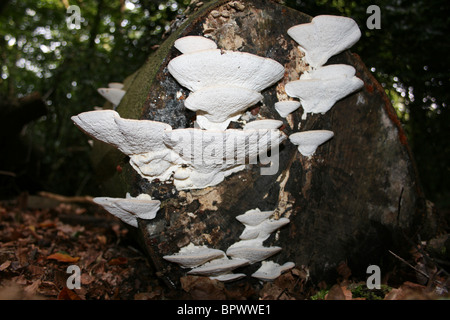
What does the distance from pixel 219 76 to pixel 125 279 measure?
2375mm

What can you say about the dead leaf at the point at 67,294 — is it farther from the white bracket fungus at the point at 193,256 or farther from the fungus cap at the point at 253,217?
the fungus cap at the point at 253,217

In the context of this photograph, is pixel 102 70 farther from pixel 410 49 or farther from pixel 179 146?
pixel 410 49

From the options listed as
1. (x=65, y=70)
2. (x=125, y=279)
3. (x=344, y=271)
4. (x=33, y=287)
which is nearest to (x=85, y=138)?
(x=65, y=70)

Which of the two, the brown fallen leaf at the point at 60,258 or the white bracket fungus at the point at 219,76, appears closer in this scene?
the white bracket fungus at the point at 219,76

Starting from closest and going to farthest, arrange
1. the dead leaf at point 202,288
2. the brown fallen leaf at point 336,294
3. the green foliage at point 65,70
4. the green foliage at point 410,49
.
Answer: the brown fallen leaf at point 336,294, the dead leaf at point 202,288, the green foliage at point 410,49, the green foliage at point 65,70

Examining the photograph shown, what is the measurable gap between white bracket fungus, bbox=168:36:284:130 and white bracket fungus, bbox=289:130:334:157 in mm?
522

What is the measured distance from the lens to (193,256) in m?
2.07

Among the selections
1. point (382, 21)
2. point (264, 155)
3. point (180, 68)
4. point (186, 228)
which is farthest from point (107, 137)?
point (382, 21)

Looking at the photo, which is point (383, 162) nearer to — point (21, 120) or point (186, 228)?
point (186, 228)

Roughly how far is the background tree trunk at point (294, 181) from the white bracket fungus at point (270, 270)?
78mm

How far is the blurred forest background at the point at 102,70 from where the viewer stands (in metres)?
4.57

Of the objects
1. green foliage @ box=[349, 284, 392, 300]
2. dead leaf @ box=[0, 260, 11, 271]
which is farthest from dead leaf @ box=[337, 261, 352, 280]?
dead leaf @ box=[0, 260, 11, 271]

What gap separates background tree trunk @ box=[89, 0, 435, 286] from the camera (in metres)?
2.24

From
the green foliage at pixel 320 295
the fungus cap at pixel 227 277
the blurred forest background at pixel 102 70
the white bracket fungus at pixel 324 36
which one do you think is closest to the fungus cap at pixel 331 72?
the white bracket fungus at pixel 324 36
